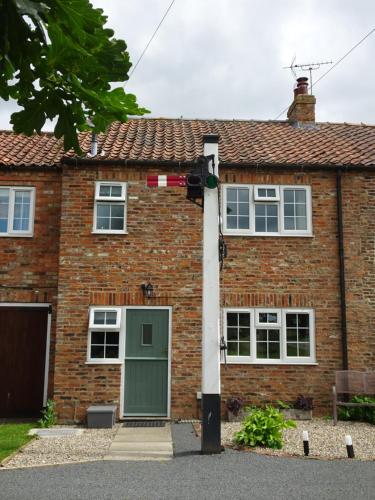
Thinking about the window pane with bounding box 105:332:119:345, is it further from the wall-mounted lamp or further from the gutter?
the gutter

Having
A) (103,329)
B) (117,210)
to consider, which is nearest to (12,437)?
(103,329)

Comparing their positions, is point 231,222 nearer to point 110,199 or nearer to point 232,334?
point 232,334

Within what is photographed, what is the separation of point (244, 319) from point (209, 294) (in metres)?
3.80

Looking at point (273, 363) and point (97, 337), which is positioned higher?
point (97, 337)

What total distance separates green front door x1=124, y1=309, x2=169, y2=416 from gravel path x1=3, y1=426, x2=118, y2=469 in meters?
1.34

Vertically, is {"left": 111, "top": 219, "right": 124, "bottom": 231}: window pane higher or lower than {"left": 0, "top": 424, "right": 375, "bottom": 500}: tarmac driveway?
higher

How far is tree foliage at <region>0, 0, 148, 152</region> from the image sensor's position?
2.29 metres

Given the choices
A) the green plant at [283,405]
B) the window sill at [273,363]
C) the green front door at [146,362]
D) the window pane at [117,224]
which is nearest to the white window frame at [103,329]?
the green front door at [146,362]

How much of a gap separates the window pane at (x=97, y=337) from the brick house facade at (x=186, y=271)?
0.07 feet

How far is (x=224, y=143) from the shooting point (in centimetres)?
1402

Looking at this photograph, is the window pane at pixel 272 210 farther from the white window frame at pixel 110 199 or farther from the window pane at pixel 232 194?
the white window frame at pixel 110 199

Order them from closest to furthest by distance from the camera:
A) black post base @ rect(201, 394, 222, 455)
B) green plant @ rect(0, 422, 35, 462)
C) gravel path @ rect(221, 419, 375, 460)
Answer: black post base @ rect(201, 394, 222, 455), gravel path @ rect(221, 419, 375, 460), green plant @ rect(0, 422, 35, 462)

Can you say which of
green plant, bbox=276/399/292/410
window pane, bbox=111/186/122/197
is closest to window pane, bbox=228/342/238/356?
green plant, bbox=276/399/292/410

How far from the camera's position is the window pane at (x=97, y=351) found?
456 inches
